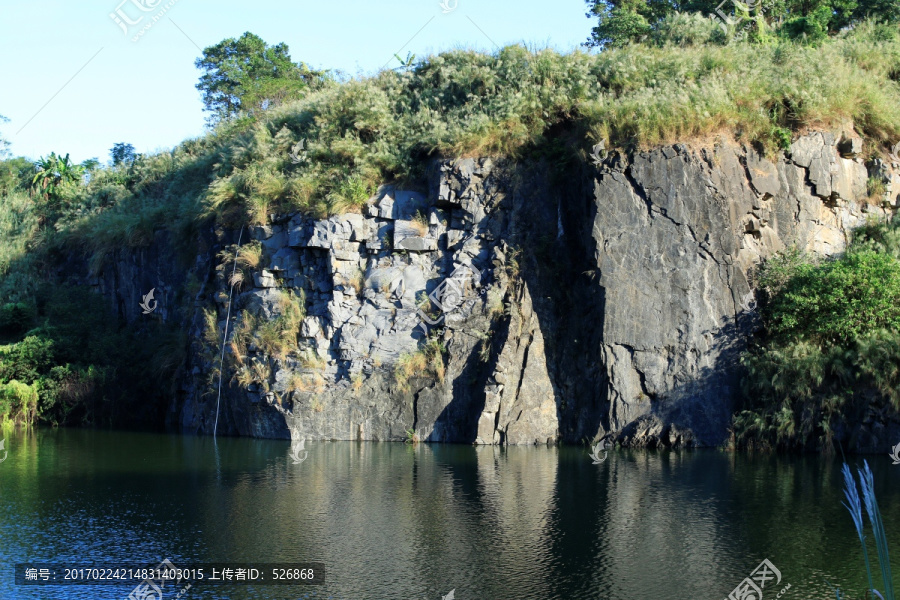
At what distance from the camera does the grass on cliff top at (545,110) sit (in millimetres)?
24500

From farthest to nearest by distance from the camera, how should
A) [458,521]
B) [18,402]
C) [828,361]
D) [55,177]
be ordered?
1. [55,177]
2. [18,402]
3. [828,361]
4. [458,521]

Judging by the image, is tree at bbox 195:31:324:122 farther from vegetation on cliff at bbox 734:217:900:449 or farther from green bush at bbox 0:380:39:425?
vegetation on cliff at bbox 734:217:900:449

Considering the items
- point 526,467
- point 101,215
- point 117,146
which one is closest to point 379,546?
point 526,467

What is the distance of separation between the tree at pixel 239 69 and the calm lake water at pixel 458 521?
104 ft

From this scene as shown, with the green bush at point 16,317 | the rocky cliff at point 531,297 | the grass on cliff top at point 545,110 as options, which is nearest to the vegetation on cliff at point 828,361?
the rocky cliff at point 531,297

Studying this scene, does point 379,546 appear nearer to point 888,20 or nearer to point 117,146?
point 888,20

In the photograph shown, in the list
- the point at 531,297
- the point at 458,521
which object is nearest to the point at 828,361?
the point at 531,297

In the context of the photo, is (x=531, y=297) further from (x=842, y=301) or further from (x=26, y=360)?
(x=26, y=360)

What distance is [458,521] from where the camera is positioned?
566 inches

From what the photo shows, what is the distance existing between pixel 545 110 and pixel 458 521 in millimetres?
15888

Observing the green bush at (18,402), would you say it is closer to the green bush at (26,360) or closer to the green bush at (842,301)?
the green bush at (26,360)

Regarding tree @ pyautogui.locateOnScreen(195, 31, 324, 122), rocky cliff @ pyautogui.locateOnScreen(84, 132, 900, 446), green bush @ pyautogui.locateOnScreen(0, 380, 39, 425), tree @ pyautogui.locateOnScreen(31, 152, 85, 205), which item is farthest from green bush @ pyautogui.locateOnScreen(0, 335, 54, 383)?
tree @ pyautogui.locateOnScreen(195, 31, 324, 122)

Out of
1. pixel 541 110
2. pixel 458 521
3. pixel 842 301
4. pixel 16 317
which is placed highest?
pixel 541 110

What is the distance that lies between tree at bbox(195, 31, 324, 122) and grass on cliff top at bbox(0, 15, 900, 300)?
17.3 meters
